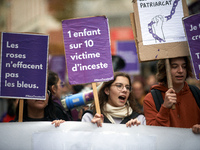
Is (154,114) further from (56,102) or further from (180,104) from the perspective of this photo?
(56,102)

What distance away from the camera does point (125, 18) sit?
60.7 feet

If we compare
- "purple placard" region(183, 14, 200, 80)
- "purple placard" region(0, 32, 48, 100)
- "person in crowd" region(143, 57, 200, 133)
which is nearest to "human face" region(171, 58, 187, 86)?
"person in crowd" region(143, 57, 200, 133)

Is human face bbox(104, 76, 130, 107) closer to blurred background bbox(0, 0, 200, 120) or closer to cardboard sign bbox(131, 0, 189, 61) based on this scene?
cardboard sign bbox(131, 0, 189, 61)

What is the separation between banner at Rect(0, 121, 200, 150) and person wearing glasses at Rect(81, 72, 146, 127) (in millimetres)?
364

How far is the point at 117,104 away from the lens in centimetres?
386

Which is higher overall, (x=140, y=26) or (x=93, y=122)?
(x=140, y=26)

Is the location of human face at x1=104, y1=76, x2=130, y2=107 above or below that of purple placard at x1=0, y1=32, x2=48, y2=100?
below

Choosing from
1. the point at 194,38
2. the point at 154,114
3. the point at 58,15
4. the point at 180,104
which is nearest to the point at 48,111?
the point at 154,114

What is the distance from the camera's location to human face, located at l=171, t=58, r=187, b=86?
11.3 ft

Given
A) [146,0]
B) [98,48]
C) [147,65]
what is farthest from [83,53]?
[147,65]

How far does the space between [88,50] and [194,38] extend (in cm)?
110

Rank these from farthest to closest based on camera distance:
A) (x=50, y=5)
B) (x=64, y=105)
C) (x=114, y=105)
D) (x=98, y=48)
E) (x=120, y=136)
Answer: (x=50, y=5)
(x=64, y=105)
(x=114, y=105)
(x=98, y=48)
(x=120, y=136)

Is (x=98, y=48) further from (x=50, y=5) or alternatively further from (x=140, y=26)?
(x=50, y=5)

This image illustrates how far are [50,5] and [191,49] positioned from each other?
51.1 feet
